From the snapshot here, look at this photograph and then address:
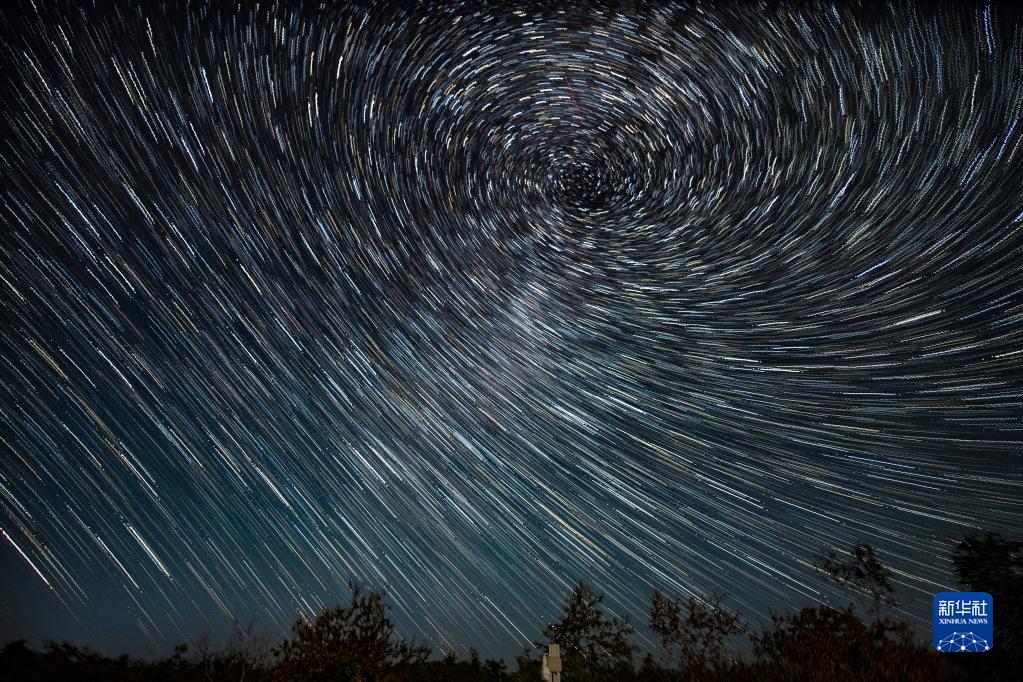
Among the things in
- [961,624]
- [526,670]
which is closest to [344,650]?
[526,670]

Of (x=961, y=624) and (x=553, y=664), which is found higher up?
(x=961, y=624)

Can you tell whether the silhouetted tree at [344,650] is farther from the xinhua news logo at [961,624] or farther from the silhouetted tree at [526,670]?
the xinhua news logo at [961,624]

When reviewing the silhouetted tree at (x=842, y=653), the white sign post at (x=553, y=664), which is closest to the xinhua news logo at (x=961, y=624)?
the silhouetted tree at (x=842, y=653)

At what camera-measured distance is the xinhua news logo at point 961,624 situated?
45.3 feet

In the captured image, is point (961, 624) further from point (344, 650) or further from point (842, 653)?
point (344, 650)

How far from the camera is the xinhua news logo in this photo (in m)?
13.8

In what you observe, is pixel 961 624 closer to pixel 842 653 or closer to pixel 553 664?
pixel 842 653

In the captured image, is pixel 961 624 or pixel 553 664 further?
pixel 553 664

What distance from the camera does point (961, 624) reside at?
45.9 feet

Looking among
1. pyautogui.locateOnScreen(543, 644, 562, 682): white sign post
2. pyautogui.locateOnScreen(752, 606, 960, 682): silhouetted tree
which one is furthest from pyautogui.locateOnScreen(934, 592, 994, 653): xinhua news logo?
pyautogui.locateOnScreen(543, 644, 562, 682): white sign post

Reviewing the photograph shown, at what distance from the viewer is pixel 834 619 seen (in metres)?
18.5

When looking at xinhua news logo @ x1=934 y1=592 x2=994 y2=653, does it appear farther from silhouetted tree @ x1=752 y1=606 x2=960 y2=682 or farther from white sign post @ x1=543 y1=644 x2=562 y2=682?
white sign post @ x1=543 y1=644 x2=562 y2=682

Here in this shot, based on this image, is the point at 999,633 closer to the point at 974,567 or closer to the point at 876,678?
the point at 974,567

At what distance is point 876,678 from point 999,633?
3709 mm
